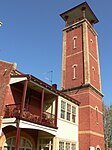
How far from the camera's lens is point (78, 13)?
2939 centimetres

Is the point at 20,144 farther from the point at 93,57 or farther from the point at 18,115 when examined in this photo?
the point at 93,57

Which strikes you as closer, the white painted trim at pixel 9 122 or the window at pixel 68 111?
the white painted trim at pixel 9 122

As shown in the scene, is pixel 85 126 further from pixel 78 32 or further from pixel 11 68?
pixel 78 32

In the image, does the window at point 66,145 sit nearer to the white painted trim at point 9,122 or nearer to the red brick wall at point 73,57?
the white painted trim at point 9,122

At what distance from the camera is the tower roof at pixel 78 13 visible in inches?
1097

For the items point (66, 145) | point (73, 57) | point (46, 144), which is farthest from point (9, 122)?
point (73, 57)

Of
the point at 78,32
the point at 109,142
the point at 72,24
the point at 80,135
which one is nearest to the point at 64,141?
the point at 80,135

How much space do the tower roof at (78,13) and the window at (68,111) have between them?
14.7 m

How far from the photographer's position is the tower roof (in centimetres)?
2788

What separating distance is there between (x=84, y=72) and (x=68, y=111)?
6334 millimetres

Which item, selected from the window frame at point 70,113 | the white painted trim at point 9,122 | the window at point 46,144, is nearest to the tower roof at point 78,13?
the window frame at point 70,113

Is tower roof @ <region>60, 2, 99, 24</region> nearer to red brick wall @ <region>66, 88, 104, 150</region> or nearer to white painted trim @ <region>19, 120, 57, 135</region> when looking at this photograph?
red brick wall @ <region>66, 88, 104, 150</region>

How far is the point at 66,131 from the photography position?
60.6ft

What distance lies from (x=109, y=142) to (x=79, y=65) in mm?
24779
